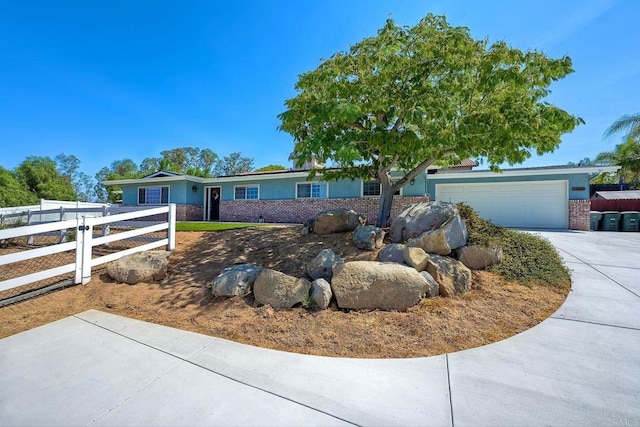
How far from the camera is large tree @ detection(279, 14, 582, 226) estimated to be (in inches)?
217

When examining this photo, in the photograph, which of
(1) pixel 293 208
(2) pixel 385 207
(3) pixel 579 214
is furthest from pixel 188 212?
(3) pixel 579 214

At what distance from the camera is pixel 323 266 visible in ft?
15.3

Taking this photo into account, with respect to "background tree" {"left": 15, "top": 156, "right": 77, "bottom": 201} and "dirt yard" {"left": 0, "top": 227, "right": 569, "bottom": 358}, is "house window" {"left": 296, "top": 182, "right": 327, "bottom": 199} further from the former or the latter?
"background tree" {"left": 15, "top": 156, "right": 77, "bottom": 201}

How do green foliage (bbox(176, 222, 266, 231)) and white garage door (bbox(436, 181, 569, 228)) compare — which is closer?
green foliage (bbox(176, 222, 266, 231))

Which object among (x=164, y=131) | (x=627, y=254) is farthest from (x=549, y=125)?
(x=164, y=131)

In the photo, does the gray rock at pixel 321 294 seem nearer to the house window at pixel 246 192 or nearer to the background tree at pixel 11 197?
the house window at pixel 246 192

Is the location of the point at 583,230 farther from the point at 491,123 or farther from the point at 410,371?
the point at 410,371

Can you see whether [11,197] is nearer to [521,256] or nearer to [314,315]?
[314,315]

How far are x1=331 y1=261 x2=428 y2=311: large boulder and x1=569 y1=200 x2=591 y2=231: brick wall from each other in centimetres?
1367

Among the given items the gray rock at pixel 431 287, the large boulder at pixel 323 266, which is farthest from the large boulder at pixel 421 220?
the large boulder at pixel 323 266

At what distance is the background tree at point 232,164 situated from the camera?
166 feet

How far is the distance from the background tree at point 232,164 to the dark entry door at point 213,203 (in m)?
31.1

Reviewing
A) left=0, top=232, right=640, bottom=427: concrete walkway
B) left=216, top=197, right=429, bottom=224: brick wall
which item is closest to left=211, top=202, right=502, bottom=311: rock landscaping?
left=0, top=232, right=640, bottom=427: concrete walkway

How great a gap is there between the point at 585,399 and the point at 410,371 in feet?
4.09
